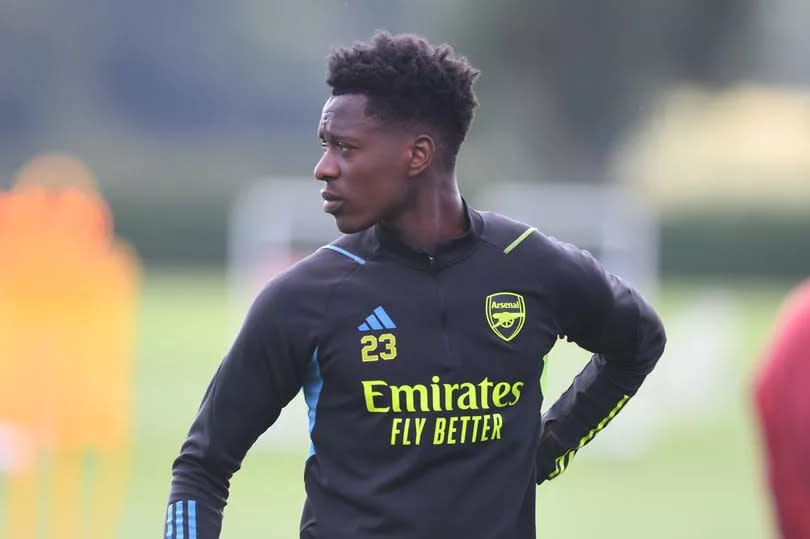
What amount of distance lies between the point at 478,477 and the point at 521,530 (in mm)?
178

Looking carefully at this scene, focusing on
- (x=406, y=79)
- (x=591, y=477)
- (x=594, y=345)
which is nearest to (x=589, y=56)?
(x=591, y=477)

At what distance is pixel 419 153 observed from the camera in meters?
3.86

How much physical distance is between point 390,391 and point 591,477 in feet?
37.2

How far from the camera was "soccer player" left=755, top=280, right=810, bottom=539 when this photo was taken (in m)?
2.94

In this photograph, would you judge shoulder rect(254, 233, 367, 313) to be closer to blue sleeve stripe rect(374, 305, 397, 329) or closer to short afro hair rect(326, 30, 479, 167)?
blue sleeve stripe rect(374, 305, 397, 329)

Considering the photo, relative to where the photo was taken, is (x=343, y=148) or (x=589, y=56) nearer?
(x=343, y=148)

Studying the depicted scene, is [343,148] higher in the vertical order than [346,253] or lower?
higher

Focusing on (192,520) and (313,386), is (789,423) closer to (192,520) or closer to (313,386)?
(313,386)

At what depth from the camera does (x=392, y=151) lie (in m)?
3.80

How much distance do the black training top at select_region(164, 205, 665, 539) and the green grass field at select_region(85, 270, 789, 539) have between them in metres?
5.68

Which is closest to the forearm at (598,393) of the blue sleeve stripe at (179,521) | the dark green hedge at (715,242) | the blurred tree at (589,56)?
the blue sleeve stripe at (179,521)

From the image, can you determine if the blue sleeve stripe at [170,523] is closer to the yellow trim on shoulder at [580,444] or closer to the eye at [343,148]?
the eye at [343,148]

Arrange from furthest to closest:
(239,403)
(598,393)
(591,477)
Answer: (591,477), (598,393), (239,403)

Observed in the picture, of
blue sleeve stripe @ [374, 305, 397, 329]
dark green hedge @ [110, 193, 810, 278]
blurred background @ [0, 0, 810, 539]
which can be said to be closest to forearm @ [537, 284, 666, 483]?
blue sleeve stripe @ [374, 305, 397, 329]
